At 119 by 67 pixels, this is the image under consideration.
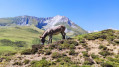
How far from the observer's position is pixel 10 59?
60.7 feet

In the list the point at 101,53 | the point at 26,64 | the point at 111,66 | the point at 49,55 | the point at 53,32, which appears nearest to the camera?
the point at 111,66

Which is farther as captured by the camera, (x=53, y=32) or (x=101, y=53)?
(x=53, y=32)

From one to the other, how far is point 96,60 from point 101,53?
263cm

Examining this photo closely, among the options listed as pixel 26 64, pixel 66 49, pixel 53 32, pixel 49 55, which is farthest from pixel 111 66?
pixel 53 32

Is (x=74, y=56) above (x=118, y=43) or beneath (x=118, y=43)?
beneath

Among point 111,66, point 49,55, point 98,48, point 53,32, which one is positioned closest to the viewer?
point 111,66

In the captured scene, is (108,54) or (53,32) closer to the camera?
(108,54)

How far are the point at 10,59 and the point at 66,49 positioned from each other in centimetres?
1095

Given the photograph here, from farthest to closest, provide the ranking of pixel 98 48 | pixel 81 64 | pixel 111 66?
pixel 98 48, pixel 81 64, pixel 111 66

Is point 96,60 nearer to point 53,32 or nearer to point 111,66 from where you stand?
point 111,66

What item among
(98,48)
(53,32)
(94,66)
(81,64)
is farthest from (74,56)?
(53,32)

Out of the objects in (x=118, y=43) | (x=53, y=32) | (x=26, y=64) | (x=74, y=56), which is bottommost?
(x=26, y=64)

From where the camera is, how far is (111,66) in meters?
14.3

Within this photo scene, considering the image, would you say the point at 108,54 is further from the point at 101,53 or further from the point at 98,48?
the point at 98,48
